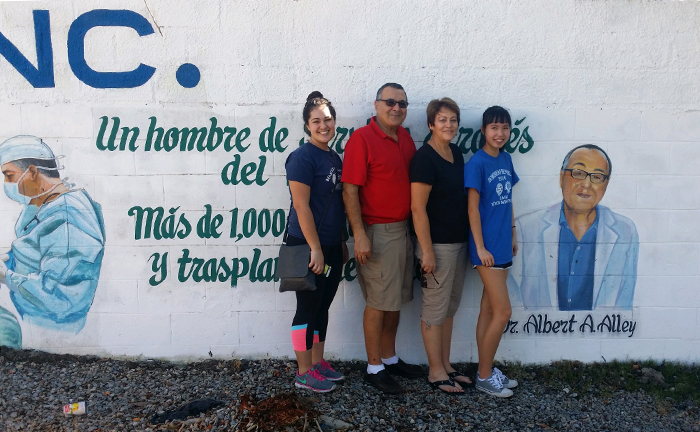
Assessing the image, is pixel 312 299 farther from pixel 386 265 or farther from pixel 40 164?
pixel 40 164

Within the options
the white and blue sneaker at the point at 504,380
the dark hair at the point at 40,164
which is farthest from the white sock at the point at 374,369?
the dark hair at the point at 40,164

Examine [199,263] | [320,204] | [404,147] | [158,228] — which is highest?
[404,147]

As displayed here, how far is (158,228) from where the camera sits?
3848mm

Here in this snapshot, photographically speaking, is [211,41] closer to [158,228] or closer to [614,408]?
[158,228]

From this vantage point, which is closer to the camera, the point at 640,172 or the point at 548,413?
the point at 548,413

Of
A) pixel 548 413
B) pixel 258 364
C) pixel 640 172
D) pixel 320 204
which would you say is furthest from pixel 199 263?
pixel 640 172

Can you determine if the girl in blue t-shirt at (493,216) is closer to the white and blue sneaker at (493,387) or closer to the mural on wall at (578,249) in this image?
the white and blue sneaker at (493,387)

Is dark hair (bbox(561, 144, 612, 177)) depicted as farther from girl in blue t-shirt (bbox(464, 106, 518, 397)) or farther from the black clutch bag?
the black clutch bag

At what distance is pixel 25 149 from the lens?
3795 mm

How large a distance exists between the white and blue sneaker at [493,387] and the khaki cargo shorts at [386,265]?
2.59 ft

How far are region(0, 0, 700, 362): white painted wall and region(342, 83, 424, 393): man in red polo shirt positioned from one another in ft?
1.35

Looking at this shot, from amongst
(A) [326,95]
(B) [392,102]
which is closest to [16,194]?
(A) [326,95]

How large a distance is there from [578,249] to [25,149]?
3973 millimetres

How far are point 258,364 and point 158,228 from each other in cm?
121
